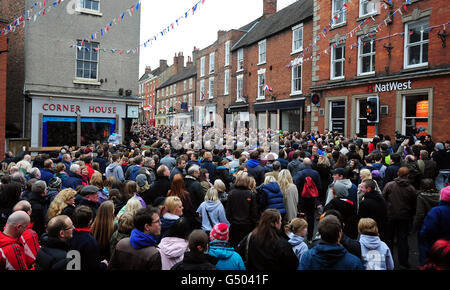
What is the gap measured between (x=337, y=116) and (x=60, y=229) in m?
17.4

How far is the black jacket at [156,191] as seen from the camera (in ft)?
19.3

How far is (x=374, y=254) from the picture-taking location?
3730 mm

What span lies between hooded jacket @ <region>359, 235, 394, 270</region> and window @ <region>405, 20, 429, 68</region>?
43.3ft

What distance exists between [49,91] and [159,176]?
13.3 metres

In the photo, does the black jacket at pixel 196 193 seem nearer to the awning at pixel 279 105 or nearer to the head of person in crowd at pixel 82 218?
the head of person in crowd at pixel 82 218

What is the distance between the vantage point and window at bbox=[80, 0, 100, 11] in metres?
17.0


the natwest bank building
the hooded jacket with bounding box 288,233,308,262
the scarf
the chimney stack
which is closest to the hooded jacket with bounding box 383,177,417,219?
the hooded jacket with bounding box 288,233,308,262

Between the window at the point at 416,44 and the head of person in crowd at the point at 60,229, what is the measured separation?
15.5 metres

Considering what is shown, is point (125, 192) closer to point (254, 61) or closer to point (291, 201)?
point (291, 201)

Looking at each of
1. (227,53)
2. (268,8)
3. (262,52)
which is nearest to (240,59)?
(227,53)

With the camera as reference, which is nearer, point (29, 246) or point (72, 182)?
point (29, 246)

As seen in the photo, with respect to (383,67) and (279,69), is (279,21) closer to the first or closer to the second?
(279,69)

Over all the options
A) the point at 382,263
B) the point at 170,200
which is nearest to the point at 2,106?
the point at 170,200

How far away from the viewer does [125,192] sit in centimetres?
523
